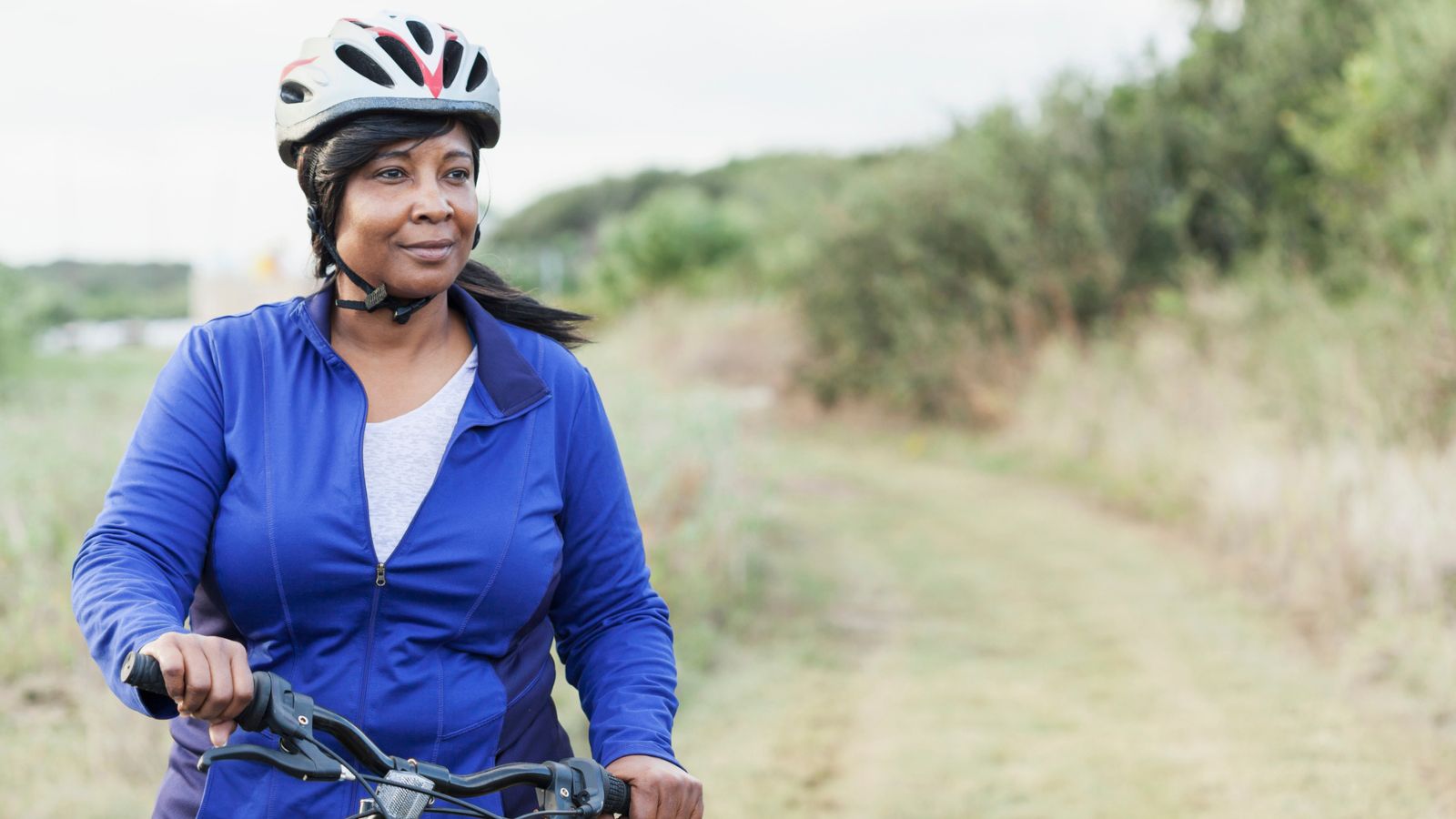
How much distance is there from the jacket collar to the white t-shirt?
0.06m

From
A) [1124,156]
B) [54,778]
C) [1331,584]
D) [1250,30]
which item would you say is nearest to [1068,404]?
[1124,156]

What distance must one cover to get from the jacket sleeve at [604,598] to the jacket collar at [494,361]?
0.12 m

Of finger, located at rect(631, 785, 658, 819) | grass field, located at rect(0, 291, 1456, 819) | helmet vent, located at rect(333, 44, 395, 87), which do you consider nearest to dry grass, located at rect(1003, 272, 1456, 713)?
grass field, located at rect(0, 291, 1456, 819)

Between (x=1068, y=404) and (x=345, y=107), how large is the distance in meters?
13.0

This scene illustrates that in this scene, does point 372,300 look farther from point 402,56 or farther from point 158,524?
point 158,524

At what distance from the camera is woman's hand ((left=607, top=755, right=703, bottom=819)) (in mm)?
2270

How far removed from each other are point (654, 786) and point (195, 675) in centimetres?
77

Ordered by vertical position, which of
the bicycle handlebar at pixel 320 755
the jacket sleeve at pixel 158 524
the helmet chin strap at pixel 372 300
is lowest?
the bicycle handlebar at pixel 320 755

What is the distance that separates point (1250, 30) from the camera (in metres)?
15.6

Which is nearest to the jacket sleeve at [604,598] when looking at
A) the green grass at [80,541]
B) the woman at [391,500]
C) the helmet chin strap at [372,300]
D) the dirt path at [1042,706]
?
the woman at [391,500]

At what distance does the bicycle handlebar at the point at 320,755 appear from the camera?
5.93 ft

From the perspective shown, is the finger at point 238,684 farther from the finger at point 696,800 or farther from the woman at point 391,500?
the finger at point 696,800

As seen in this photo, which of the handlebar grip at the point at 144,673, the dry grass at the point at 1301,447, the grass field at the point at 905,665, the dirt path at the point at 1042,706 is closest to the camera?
the handlebar grip at the point at 144,673

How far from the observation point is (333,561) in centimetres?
216
